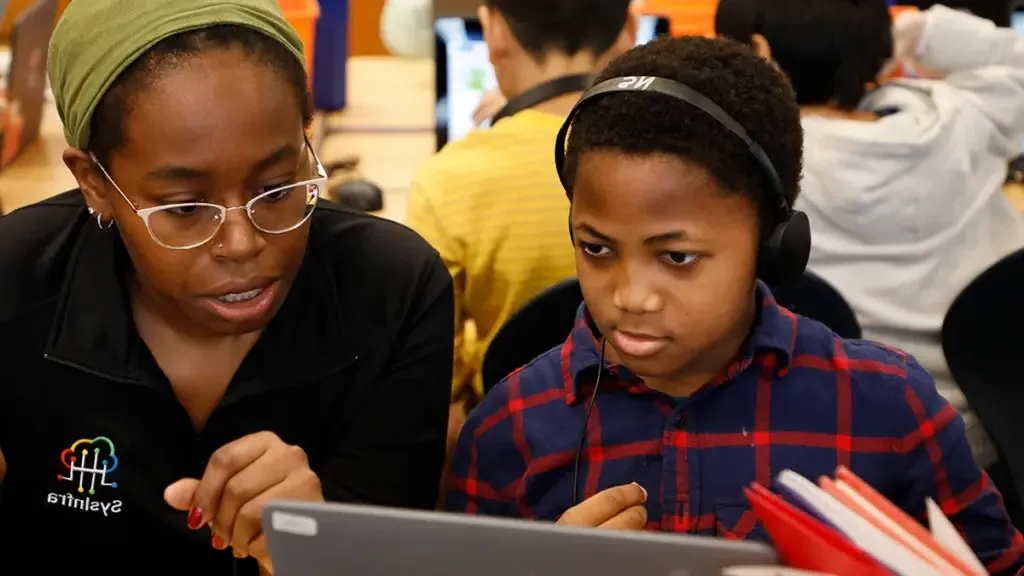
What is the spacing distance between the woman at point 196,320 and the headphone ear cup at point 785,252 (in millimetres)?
385

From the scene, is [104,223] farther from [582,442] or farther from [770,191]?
[770,191]

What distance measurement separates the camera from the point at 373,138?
2.53m

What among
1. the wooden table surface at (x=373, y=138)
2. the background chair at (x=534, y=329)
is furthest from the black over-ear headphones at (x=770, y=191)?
the wooden table surface at (x=373, y=138)

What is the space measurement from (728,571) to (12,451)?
78cm

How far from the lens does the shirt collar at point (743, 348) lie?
0.95 meters

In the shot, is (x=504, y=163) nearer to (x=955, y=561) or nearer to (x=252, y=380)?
(x=252, y=380)

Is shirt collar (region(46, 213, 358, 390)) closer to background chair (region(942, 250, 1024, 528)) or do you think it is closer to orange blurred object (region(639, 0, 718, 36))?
background chair (region(942, 250, 1024, 528))

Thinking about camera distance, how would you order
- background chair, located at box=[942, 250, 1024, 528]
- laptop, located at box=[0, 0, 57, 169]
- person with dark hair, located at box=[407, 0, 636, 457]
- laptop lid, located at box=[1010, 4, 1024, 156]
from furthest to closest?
laptop lid, located at box=[1010, 4, 1024, 156]
laptop, located at box=[0, 0, 57, 169]
person with dark hair, located at box=[407, 0, 636, 457]
background chair, located at box=[942, 250, 1024, 528]

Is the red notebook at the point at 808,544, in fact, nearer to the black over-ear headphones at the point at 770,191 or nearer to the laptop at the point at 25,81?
the black over-ear headphones at the point at 770,191

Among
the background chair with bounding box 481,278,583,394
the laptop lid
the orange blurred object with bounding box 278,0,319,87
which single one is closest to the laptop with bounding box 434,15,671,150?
the orange blurred object with bounding box 278,0,319,87

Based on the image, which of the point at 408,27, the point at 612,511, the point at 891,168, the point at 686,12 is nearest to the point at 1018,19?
the point at 686,12

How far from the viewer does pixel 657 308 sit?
2.81 feet

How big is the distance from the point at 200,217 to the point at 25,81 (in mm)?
1520

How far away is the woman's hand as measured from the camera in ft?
2.76
